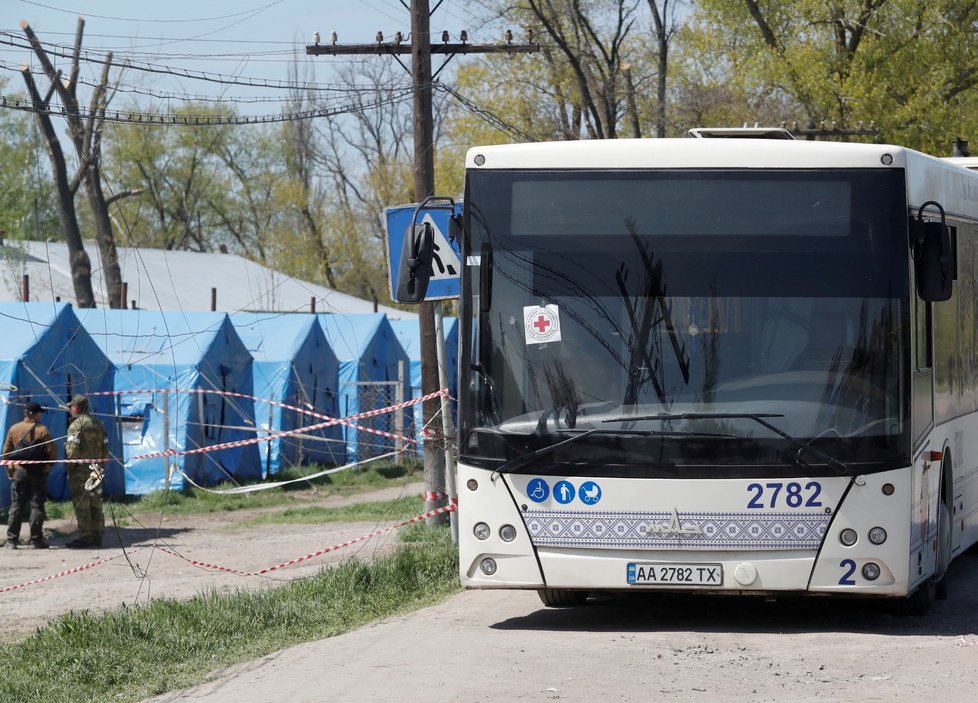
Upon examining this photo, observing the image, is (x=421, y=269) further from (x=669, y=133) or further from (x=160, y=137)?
(x=160, y=137)

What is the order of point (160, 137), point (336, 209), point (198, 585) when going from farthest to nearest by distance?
point (336, 209), point (160, 137), point (198, 585)

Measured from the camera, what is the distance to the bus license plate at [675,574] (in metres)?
8.17

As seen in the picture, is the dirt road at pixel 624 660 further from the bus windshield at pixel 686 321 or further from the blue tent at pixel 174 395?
the blue tent at pixel 174 395

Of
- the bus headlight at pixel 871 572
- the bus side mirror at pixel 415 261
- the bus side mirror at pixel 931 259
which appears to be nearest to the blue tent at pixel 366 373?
the bus side mirror at pixel 415 261

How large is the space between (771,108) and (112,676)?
2690cm

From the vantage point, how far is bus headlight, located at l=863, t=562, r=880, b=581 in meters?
8.12

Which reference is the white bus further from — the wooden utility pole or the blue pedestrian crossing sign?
the wooden utility pole

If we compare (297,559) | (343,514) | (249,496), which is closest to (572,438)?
(297,559)

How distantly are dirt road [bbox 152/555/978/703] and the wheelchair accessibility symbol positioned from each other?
0.79 m

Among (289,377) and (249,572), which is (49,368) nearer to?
(289,377)

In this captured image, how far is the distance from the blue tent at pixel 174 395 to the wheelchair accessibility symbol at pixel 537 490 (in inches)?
611

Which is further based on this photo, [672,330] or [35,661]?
[35,661]

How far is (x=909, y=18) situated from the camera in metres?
29.4

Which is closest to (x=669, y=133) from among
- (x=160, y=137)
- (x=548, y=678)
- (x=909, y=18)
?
(x=909, y=18)
